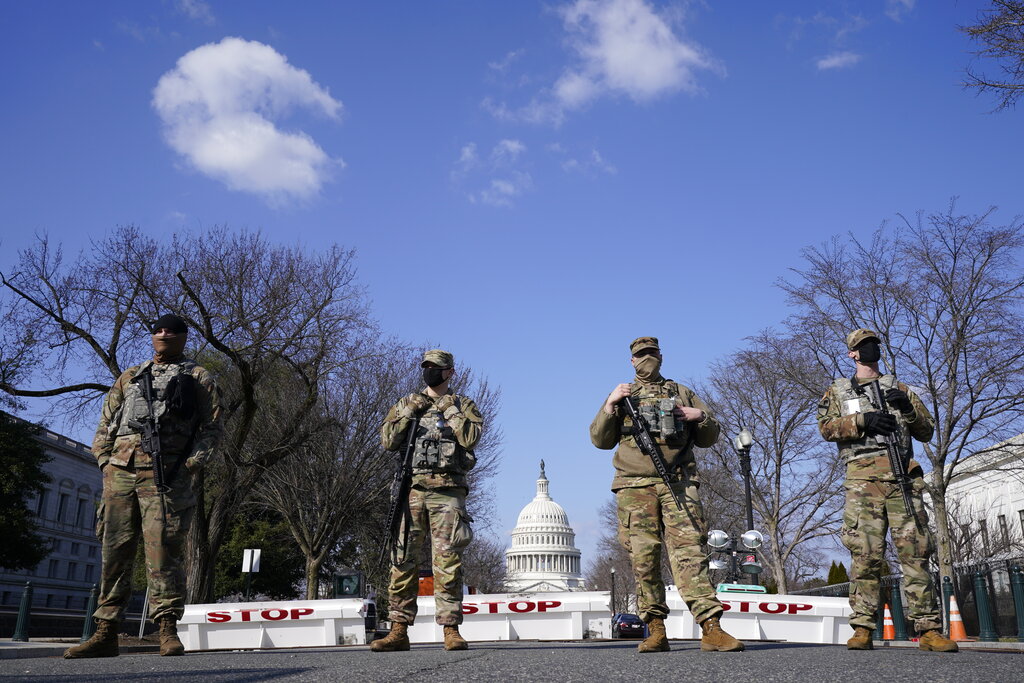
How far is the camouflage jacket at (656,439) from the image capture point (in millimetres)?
6262

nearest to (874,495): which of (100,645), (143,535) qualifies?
(143,535)

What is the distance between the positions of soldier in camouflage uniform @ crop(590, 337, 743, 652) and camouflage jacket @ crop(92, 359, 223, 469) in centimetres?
276

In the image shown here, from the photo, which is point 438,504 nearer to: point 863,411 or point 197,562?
point 863,411

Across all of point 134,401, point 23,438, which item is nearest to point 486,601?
point 134,401

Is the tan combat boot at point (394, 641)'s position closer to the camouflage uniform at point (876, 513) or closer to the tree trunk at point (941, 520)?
the camouflage uniform at point (876, 513)

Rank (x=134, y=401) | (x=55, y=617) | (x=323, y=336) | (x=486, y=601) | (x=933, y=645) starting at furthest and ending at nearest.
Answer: (x=55, y=617) < (x=323, y=336) < (x=486, y=601) < (x=134, y=401) < (x=933, y=645)

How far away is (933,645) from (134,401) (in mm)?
5740

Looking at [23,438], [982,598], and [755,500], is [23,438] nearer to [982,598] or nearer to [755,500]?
[755,500]

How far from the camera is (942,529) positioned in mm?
19969

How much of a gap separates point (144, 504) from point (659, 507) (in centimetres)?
357

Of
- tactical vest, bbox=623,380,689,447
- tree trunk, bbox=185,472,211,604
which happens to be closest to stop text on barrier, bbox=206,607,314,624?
tactical vest, bbox=623,380,689,447

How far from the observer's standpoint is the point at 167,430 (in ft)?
20.7

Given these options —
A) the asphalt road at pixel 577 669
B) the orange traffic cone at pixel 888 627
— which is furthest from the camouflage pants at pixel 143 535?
the orange traffic cone at pixel 888 627

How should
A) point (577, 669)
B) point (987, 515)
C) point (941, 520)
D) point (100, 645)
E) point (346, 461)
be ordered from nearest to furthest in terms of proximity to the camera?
point (577, 669) → point (100, 645) → point (941, 520) → point (346, 461) → point (987, 515)
